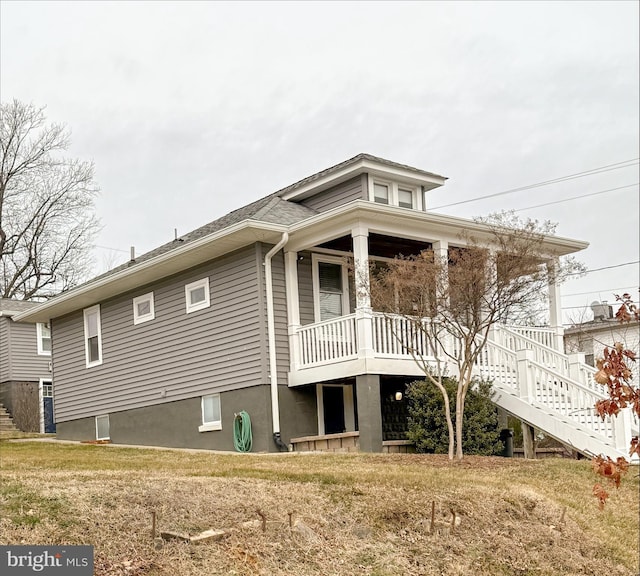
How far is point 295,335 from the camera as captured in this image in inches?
622

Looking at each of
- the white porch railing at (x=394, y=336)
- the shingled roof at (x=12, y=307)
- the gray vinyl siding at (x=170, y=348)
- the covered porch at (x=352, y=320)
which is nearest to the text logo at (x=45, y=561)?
the covered porch at (x=352, y=320)

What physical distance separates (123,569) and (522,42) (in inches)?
431

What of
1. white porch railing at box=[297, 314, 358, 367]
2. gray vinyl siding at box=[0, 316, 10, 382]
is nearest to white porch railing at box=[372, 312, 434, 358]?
white porch railing at box=[297, 314, 358, 367]

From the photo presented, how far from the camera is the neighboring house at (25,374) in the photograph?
2867 cm

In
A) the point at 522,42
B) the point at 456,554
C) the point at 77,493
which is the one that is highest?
the point at 522,42

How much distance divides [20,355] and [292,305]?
1622cm

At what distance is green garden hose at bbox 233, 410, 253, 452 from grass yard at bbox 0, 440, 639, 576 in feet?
14.6

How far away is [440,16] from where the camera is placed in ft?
46.4

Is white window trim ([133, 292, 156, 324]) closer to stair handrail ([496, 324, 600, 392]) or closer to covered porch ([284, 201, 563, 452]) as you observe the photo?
covered porch ([284, 201, 563, 452])

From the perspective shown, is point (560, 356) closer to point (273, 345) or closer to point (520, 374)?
point (520, 374)

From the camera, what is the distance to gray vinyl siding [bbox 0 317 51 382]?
95.1 feet

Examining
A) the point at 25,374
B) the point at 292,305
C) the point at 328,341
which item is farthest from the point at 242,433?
the point at 25,374

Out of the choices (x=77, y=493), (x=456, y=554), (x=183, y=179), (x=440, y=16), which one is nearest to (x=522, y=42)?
(x=440, y=16)

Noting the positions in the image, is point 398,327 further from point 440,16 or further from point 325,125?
point 325,125
